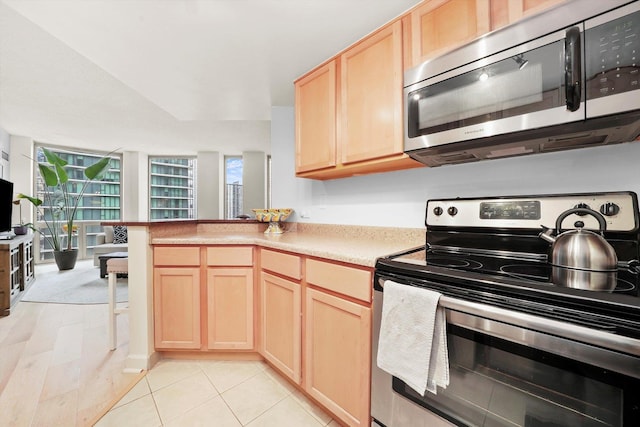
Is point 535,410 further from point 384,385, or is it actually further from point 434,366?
point 384,385

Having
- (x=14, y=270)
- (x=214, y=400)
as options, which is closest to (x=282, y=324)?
(x=214, y=400)

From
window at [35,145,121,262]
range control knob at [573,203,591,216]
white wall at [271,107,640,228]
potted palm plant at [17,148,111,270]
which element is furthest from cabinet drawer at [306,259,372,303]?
window at [35,145,121,262]

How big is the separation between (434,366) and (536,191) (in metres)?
1.01

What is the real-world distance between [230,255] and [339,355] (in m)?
0.99

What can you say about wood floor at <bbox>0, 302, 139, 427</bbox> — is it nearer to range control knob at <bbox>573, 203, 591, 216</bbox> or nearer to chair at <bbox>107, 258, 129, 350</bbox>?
chair at <bbox>107, 258, 129, 350</bbox>

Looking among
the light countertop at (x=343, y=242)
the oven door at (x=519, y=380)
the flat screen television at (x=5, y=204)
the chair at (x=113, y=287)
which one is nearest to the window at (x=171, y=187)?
the flat screen television at (x=5, y=204)

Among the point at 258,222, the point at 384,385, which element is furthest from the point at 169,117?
the point at 384,385

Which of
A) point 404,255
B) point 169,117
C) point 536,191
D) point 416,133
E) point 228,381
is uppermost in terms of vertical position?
point 169,117

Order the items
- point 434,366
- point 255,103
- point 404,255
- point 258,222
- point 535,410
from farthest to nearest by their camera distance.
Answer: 1. point 255,103
2. point 258,222
3. point 404,255
4. point 434,366
5. point 535,410

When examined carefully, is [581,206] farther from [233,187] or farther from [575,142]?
[233,187]

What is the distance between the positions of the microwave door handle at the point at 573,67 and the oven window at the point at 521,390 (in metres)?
0.85

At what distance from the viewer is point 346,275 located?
4.21 feet

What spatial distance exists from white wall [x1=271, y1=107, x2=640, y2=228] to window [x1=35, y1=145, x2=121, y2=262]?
543cm

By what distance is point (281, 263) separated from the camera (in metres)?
1.66
